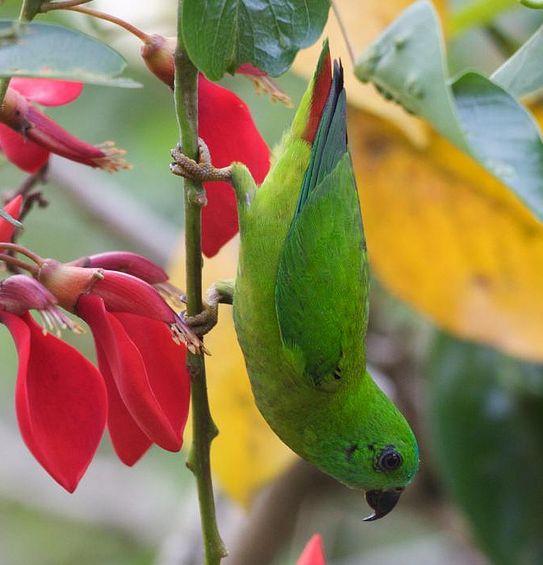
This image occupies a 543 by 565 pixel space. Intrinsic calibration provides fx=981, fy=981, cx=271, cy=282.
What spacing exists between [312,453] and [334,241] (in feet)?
0.95

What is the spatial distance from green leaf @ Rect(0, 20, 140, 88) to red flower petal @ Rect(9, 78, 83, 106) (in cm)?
29

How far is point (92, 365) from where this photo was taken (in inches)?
35.3

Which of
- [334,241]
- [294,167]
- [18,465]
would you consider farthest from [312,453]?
[18,465]

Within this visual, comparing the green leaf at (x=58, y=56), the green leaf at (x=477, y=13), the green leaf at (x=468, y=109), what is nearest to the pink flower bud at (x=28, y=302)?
the green leaf at (x=58, y=56)

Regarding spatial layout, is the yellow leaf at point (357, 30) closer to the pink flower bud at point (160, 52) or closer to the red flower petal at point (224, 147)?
the red flower petal at point (224, 147)

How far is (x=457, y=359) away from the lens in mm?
1968

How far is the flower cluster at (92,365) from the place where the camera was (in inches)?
34.4

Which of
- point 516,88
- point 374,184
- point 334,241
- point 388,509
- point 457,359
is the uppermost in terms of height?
point 516,88

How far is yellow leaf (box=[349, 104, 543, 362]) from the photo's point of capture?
162 cm

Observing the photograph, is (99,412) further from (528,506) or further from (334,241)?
(528,506)

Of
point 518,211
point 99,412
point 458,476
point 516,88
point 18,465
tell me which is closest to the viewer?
point 99,412

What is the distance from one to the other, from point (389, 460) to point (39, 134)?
0.62m

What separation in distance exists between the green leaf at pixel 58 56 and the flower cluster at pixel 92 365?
197 mm

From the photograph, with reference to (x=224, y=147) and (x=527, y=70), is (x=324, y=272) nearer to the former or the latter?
(x=224, y=147)
